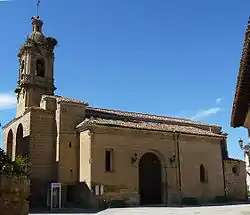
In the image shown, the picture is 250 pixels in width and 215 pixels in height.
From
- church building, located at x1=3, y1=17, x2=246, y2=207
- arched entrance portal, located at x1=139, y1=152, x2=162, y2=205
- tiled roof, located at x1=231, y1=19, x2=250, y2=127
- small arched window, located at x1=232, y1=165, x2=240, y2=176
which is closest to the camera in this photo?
tiled roof, located at x1=231, y1=19, x2=250, y2=127

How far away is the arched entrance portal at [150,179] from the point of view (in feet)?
109

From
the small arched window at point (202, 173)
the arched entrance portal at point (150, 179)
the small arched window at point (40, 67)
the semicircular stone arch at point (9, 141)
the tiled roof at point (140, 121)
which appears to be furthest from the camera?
the semicircular stone arch at point (9, 141)

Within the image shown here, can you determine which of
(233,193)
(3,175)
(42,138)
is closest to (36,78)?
(42,138)

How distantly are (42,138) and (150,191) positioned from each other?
11.4 m

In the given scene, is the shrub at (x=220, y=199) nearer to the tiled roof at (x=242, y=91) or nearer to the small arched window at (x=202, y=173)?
the small arched window at (x=202, y=173)

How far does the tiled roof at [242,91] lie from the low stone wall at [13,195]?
278 inches

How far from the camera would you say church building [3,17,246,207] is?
1157 inches

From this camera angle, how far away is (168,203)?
105 feet

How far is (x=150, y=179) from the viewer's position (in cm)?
3425

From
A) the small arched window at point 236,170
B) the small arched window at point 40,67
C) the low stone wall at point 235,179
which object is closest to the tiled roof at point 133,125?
the low stone wall at point 235,179

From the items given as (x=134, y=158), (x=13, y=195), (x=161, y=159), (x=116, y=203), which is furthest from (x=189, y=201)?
(x=13, y=195)

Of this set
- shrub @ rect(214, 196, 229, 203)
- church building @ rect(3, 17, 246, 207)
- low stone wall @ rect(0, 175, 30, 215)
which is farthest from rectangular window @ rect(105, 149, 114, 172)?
low stone wall @ rect(0, 175, 30, 215)

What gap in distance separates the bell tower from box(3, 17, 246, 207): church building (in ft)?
0.31

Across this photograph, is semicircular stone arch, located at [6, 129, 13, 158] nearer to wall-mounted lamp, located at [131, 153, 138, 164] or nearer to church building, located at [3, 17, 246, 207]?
church building, located at [3, 17, 246, 207]
